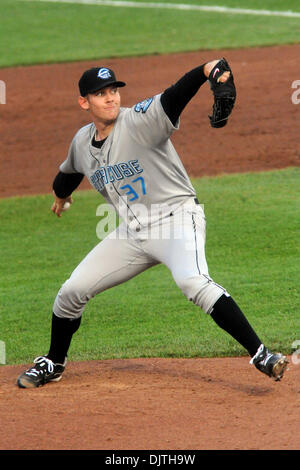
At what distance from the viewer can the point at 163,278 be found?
8.12 metres

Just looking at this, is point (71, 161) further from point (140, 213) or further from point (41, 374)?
point (41, 374)

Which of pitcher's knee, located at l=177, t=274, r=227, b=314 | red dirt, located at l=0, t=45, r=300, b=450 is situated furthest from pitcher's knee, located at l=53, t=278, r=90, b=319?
pitcher's knee, located at l=177, t=274, r=227, b=314

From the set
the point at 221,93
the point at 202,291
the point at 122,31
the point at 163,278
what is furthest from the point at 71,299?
the point at 122,31

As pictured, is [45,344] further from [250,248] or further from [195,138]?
[195,138]

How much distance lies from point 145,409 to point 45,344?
1.95m

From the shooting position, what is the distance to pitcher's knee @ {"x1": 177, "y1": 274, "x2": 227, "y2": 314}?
194 inches

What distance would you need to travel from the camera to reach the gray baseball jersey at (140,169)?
5.15 m

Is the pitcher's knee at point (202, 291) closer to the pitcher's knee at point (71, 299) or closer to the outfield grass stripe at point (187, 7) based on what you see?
the pitcher's knee at point (71, 299)

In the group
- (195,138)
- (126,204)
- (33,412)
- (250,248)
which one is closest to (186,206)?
(126,204)

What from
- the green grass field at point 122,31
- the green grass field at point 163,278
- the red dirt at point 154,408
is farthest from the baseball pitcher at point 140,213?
the green grass field at point 122,31

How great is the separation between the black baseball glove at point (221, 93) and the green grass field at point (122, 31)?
474 inches

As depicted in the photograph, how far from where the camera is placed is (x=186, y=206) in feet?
17.4

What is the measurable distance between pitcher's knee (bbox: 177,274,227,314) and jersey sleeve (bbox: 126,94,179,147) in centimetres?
83

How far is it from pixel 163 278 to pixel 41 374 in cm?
278
